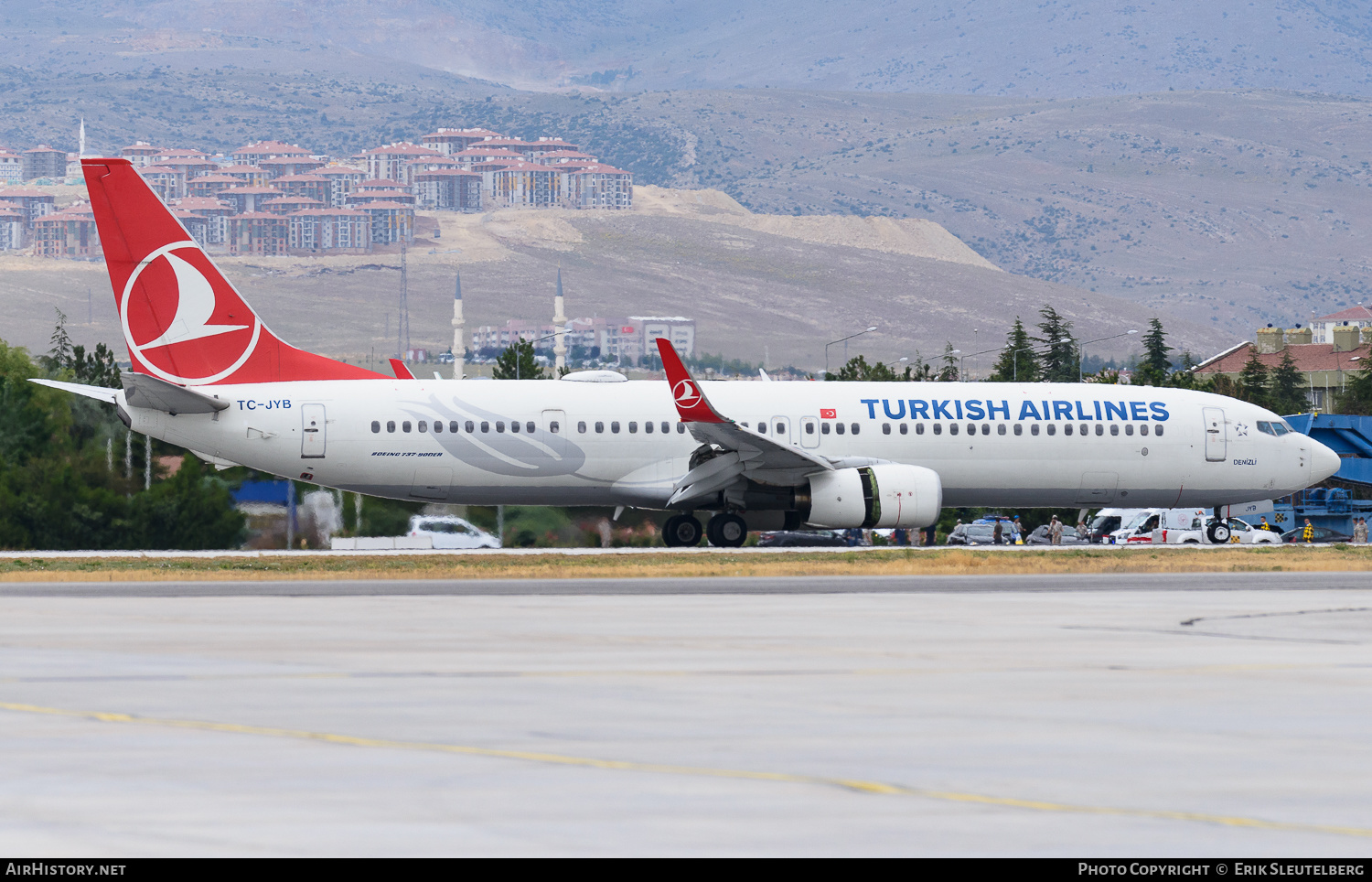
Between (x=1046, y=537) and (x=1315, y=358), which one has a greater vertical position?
(x=1315, y=358)

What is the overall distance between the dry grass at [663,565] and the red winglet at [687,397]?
273cm

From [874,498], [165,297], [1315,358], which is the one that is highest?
[1315,358]

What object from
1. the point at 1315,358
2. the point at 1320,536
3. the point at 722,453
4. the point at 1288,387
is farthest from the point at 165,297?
the point at 1315,358

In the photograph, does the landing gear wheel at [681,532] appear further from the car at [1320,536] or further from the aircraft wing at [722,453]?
the car at [1320,536]

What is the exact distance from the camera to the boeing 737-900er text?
38000mm

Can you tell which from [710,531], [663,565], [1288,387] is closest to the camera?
[663,565]

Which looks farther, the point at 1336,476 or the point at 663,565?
the point at 1336,476

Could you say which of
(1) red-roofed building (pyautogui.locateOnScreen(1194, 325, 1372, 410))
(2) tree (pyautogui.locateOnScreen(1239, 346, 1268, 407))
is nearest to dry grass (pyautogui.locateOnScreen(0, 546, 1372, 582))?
(2) tree (pyautogui.locateOnScreen(1239, 346, 1268, 407))

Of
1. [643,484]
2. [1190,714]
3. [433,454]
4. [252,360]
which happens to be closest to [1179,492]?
[643,484]

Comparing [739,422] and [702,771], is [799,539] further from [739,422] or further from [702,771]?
[702,771]

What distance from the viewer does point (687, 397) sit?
120 feet

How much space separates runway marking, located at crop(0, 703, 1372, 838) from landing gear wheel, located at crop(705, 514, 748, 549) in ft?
86.3

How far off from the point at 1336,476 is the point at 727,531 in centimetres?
2772

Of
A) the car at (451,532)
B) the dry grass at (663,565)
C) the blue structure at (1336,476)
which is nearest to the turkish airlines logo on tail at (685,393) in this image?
the dry grass at (663,565)
